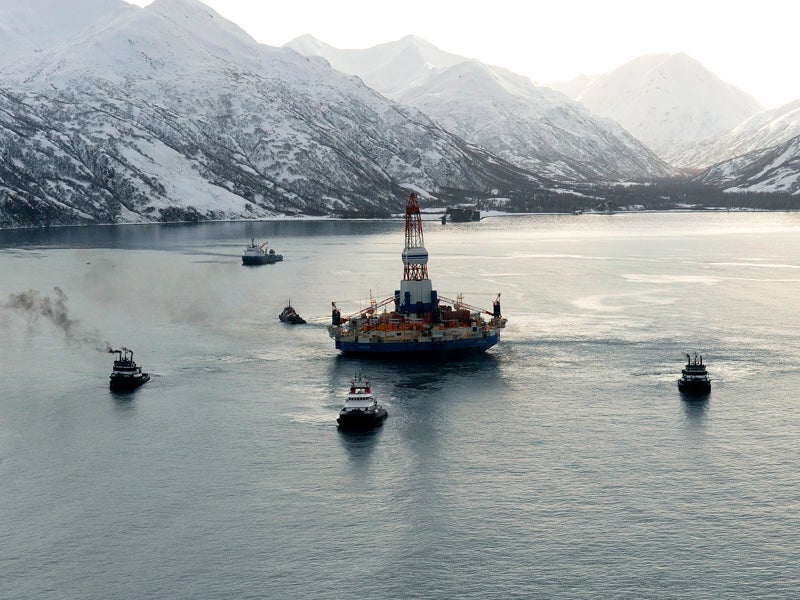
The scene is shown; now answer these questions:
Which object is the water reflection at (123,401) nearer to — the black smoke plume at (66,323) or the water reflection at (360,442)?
the water reflection at (360,442)

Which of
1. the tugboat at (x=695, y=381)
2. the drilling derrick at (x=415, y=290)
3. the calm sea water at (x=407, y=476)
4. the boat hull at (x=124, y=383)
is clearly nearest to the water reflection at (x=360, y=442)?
the calm sea water at (x=407, y=476)

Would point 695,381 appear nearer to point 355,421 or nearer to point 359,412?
point 359,412

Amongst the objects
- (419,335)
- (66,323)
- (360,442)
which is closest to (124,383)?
(360,442)

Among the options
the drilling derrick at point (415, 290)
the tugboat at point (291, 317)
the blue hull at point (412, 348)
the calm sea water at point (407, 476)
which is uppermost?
the drilling derrick at point (415, 290)

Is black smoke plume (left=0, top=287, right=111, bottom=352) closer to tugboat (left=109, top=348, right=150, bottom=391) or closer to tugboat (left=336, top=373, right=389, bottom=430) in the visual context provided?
tugboat (left=109, top=348, right=150, bottom=391)

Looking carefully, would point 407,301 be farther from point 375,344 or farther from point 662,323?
point 662,323

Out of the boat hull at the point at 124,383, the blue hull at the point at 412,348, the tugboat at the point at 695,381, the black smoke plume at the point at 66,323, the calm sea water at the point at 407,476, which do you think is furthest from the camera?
the black smoke plume at the point at 66,323
